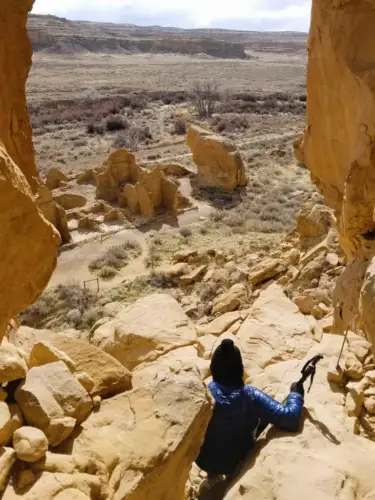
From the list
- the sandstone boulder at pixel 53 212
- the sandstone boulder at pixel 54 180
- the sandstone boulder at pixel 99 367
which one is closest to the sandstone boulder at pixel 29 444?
the sandstone boulder at pixel 99 367

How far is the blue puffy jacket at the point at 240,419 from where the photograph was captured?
3.64 metres

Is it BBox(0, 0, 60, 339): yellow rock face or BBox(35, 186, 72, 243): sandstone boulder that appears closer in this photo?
BBox(0, 0, 60, 339): yellow rock face

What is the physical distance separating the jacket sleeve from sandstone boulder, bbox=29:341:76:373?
1.56 meters

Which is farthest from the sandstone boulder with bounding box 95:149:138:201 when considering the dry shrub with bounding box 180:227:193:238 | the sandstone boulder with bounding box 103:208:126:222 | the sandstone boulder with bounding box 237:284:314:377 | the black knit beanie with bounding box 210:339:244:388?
the black knit beanie with bounding box 210:339:244:388

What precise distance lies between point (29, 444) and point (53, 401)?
481mm

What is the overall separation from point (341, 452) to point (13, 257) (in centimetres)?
274

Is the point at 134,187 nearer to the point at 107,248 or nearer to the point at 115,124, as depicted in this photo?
the point at 107,248

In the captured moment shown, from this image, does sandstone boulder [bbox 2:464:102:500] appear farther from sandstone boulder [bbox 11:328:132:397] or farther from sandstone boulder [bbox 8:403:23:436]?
sandstone boulder [bbox 11:328:132:397]

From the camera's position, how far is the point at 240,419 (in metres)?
3.69

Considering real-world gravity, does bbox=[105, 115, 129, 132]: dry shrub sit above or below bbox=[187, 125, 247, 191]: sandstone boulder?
above

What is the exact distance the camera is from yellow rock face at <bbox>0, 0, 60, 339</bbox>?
2.77 meters

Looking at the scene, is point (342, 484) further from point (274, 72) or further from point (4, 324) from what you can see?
point (274, 72)

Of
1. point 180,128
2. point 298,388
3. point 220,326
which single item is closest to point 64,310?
point 220,326

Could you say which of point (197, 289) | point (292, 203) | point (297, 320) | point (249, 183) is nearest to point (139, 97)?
point (249, 183)
